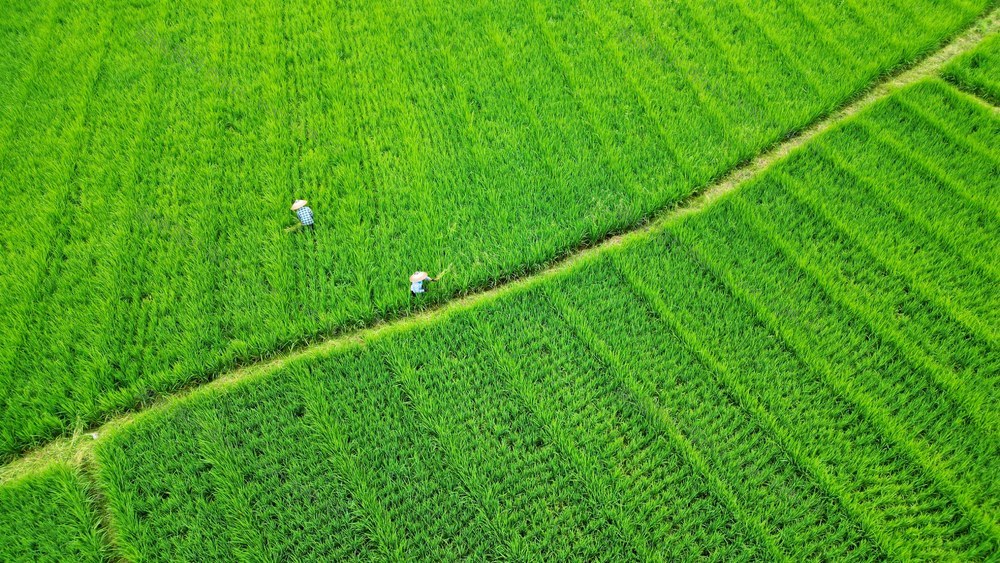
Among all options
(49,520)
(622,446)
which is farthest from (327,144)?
(622,446)

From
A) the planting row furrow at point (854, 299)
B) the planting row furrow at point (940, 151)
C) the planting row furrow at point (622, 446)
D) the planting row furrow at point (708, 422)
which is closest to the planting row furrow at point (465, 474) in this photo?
the planting row furrow at point (622, 446)

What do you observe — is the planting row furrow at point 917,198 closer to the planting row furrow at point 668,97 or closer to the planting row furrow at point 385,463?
the planting row furrow at point 668,97

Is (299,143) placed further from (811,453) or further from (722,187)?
(811,453)

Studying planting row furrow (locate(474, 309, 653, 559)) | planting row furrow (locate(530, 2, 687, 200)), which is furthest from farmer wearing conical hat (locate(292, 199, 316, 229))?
planting row furrow (locate(530, 2, 687, 200))

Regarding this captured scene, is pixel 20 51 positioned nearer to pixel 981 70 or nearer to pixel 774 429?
pixel 774 429

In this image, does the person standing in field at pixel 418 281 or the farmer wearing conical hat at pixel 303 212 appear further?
the farmer wearing conical hat at pixel 303 212

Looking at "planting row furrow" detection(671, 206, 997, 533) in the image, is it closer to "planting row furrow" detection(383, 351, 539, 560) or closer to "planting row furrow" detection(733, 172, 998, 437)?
"planting row furrow" detection(733, 172, 998, 437)

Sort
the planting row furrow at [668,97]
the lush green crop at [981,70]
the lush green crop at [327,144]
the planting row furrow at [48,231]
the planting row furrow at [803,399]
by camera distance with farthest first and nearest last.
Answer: the lush green crop at [981,70] → the planting row furrow at [668,97] → the lush green crop at [327,144] → the planting row furrow at [48,231] → the planting row furrow at [803,399]
